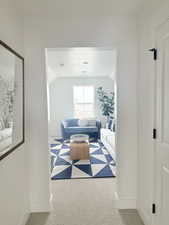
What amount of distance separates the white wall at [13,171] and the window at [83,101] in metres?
5.29

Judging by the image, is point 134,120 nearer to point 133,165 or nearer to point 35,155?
point 133,165

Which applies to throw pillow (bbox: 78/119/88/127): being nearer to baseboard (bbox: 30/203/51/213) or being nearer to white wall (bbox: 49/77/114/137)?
white wall (bbox: 49/77/114/137)

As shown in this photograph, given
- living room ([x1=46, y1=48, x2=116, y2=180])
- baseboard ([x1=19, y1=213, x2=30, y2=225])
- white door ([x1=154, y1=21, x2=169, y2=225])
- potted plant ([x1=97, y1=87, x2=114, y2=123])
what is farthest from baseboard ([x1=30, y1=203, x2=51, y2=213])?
potted plant ([x1=97, y1=87, x2=114, y2=123])

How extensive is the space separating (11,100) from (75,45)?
106 centimetres

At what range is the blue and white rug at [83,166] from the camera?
342cm

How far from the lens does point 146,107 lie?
78.5 inches

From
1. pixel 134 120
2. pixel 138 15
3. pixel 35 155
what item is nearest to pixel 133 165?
pixel 134 120

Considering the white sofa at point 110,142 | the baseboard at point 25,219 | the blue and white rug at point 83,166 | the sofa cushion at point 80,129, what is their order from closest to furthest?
the baseboard at point 25,219 < the blue and white rug at point 83,166 < the white sofa at point 110,142 < the sofa cushion at point 80,129

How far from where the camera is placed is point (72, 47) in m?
2.22

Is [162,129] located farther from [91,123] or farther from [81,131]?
[91,123]

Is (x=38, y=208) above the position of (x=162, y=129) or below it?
Answer: below

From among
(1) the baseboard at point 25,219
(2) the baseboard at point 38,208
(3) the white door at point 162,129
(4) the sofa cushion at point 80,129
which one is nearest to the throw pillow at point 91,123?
(4) the sofa cushion at point 80,129

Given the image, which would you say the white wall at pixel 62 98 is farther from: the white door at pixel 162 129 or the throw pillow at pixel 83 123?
the white door at pixel 162 129

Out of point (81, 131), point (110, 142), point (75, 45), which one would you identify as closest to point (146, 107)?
point (75, 45)
